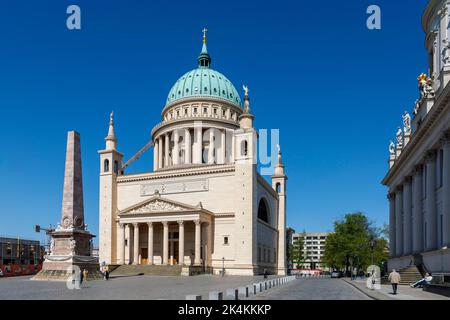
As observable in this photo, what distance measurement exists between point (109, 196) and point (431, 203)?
53.4 metres

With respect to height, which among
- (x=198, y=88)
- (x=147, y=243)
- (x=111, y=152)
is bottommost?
(x=147, y=243)

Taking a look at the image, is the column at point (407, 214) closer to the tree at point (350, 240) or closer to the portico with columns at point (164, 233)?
the portico with columns at point (164, 233)

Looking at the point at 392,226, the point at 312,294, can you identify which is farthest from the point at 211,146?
the point at 312,294

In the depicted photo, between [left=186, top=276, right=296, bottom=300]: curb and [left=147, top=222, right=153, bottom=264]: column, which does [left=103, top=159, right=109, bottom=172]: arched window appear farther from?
[left=186, top=276, right=296, bottom=300]: curb

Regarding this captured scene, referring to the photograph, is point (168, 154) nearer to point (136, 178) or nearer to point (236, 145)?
point (136, 178)

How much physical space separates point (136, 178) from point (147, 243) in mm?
10534

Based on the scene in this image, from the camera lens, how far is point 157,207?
7081cm

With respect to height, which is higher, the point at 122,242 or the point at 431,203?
the point at 431,203

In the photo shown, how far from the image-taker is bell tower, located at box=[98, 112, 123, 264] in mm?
76688

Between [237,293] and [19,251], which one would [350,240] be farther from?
[19,251]
